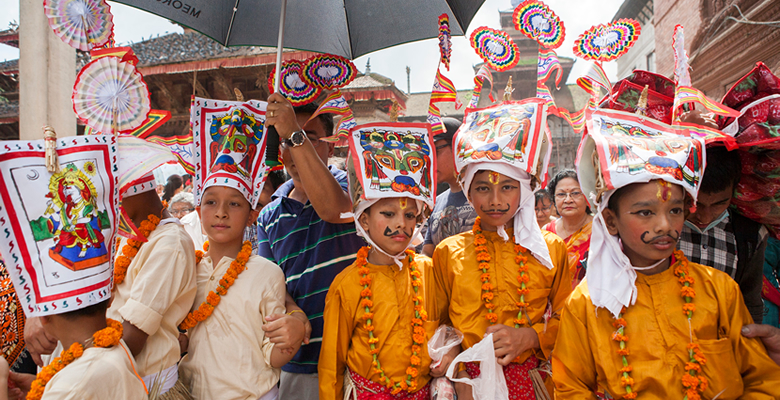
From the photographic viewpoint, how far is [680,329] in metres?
1.80

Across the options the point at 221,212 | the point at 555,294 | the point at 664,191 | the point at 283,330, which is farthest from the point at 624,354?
the point at 221,212

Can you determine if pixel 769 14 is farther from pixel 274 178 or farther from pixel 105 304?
pixel 105 304

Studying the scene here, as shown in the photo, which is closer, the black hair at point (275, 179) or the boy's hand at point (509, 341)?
the boy's hand at point (509, 341)

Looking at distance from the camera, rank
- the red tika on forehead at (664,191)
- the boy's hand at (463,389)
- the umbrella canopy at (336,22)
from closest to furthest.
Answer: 1. the red tika on forehead at (664,191)
2. the boy's hand at (463,389)
3. the umbrella canopy at (336,22)

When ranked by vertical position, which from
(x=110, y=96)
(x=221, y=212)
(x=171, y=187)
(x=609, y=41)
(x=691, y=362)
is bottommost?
(x=171, y=187)

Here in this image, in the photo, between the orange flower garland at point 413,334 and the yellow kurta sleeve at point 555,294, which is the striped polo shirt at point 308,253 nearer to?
the orange flower garland at point 413,334

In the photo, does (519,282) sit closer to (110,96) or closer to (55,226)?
(55,226)

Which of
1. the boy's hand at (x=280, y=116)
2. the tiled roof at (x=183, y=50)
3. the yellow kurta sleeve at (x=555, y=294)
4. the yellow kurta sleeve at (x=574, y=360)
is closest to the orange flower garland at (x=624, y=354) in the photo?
the yellow kurta sleeve at (x=574, y=360)

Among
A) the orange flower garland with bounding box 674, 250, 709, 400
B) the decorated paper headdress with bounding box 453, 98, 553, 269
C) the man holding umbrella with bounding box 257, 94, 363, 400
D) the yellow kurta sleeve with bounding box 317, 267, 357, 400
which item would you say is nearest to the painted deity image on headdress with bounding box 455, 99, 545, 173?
the decorated paper headdress with bounding box 453, 98, 553, 269

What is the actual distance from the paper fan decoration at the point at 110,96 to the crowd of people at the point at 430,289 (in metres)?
0.32

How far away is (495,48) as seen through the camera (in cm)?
281

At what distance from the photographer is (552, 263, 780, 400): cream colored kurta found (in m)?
1.74

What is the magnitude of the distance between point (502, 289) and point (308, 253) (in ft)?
3.65

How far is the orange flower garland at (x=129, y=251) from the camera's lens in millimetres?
1994
